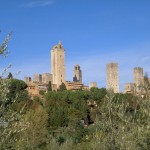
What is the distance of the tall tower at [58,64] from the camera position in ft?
338

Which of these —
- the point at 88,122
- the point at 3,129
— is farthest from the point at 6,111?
the point at 88,122

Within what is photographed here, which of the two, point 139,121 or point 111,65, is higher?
point 111,65

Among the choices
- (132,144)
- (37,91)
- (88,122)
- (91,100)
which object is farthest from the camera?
(37,91)

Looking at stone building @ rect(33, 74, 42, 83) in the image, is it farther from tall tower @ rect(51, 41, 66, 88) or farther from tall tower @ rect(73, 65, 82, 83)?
tall tower @ rect(73, 65, 82, 83)

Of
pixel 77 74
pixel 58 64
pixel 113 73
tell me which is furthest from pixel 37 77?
pixel 113 73

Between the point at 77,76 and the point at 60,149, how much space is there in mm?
96407

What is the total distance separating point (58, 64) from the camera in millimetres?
105562

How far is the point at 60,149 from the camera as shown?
18.5 metres

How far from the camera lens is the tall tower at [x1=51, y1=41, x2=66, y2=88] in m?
103

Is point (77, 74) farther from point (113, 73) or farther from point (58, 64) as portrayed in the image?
point (113, 73)

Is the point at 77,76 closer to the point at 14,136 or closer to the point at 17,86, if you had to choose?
the point at 17,86

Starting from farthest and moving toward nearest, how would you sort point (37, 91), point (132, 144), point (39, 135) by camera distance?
point (37, 91), point (39, 135), point (132, 144)

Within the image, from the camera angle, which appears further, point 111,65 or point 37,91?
point 111,65

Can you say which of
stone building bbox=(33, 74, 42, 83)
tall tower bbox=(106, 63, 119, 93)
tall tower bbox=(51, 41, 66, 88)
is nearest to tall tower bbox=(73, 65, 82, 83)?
tall tower bbox=(51, 41, 66, 88)
